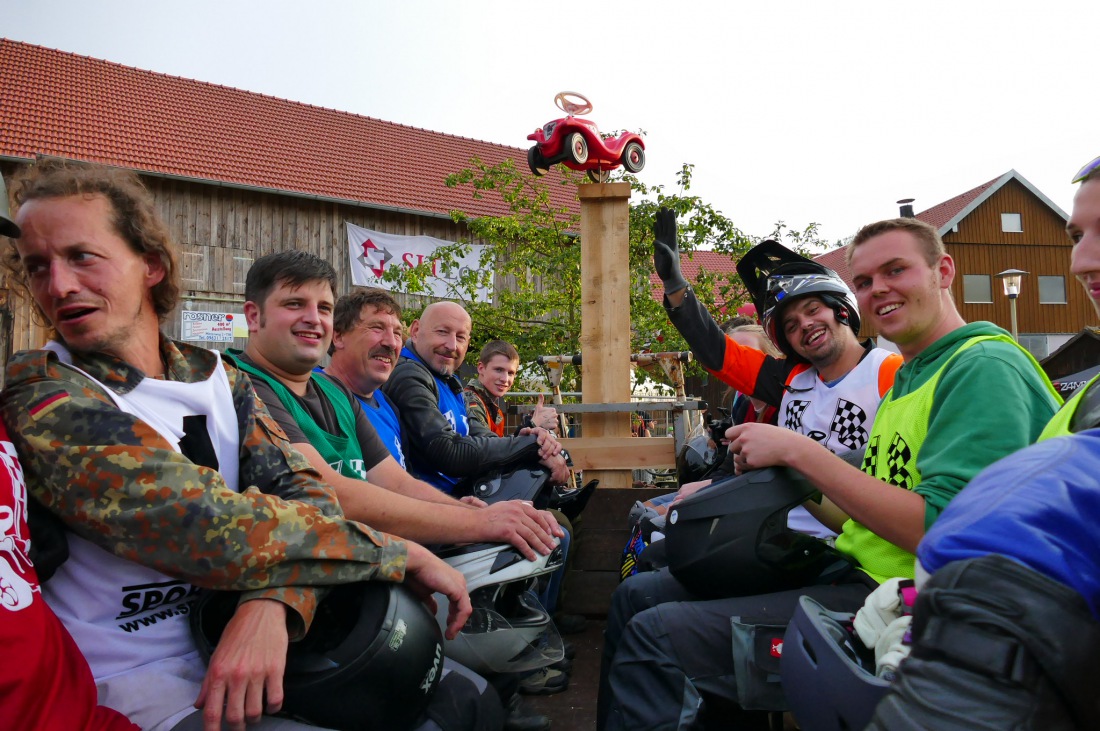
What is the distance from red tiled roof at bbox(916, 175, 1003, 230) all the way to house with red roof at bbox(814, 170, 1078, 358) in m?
0.13

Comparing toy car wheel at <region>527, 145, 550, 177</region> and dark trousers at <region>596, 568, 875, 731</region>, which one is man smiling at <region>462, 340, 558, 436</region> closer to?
toy car wheel at <region>527, 145, 550, 177</region>

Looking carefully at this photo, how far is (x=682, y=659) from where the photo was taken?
75.1 inches

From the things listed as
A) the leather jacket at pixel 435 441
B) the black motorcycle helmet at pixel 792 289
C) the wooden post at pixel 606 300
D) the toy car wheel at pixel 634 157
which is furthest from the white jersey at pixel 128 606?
the toy car wheel at pixel 634 157

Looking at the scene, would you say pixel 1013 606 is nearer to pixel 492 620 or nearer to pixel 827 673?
pixel 827 673

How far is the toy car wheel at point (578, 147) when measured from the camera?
543 cm

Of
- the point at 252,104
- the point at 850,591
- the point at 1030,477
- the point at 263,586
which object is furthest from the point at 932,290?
the point at 252,104

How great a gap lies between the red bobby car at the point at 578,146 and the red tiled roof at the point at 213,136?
12.7 m

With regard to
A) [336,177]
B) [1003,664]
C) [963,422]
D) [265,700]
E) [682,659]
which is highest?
[336,177]

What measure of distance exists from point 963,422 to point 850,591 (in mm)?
576

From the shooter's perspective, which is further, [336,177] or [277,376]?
[336,177]

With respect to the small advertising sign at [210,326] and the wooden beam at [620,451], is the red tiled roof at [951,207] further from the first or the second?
the wooden beam at [620,451]

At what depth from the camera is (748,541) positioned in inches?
73.5

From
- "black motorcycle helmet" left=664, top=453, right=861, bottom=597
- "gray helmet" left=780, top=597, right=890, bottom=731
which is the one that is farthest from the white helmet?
"gray helmet" left=780, top=597, right=890, bottom=731

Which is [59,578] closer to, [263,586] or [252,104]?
[263,586]
